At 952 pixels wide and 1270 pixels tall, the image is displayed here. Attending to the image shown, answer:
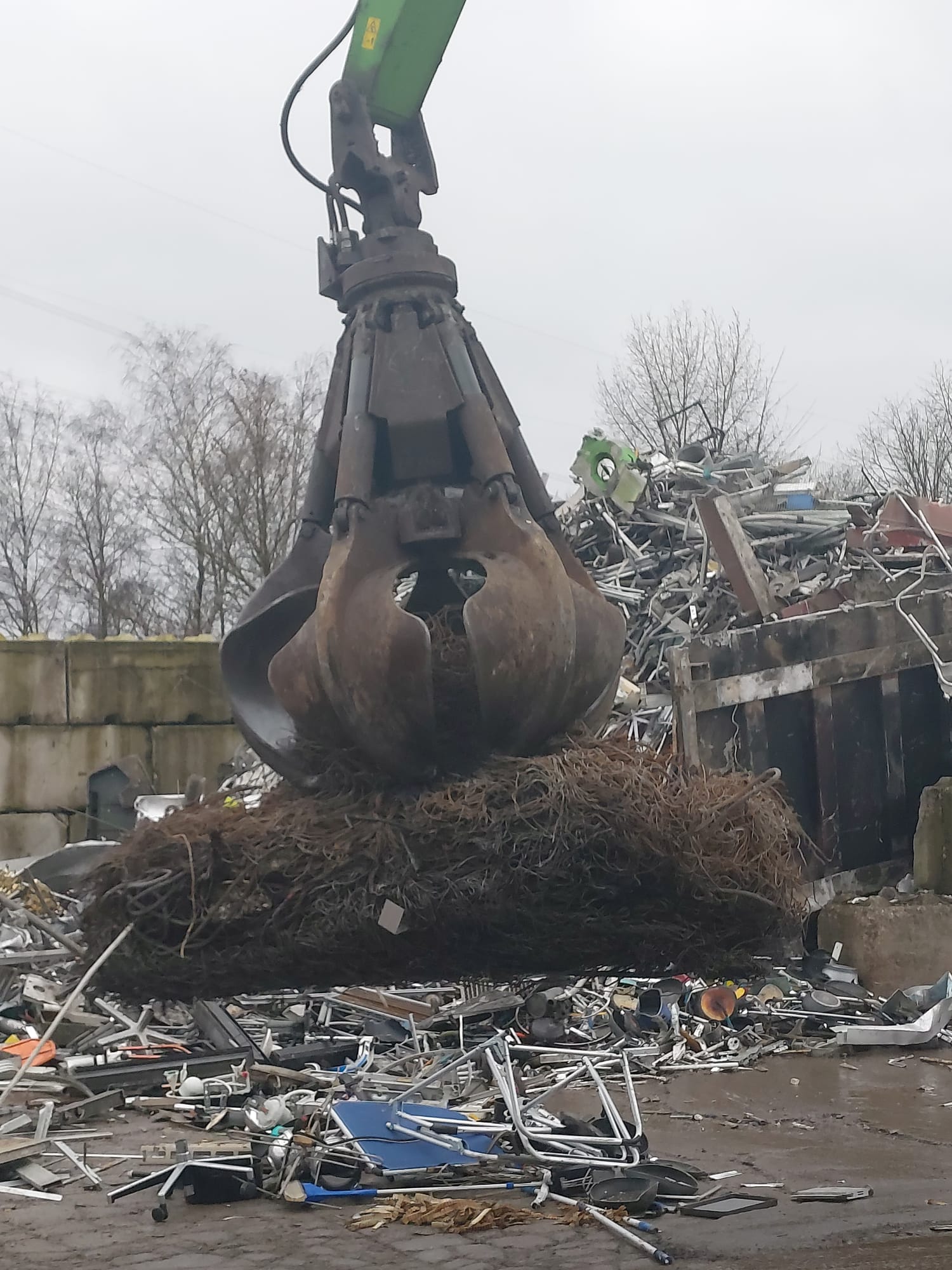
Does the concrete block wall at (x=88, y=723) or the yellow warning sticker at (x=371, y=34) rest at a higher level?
the yellow warning sticker at (x=371, y=34)

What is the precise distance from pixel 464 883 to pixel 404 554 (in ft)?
2.97

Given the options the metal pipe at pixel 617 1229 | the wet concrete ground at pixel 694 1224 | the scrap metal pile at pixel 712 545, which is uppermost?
the scrap metal pile at pixel 712 545

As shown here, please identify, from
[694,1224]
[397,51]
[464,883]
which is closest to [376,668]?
[464,883]

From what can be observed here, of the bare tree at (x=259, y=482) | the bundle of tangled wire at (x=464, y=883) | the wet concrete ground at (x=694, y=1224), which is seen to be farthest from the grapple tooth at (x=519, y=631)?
the bare tree at (x=259, y=482)

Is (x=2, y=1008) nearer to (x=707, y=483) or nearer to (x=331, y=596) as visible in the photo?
(x=331, y=596)

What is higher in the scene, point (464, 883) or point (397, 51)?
point (397, 51)

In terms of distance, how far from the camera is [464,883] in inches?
124

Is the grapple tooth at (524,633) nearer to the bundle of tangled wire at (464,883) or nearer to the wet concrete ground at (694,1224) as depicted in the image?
the bundle of tangled wire at (464,883)

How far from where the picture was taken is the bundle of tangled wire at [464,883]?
318 cm

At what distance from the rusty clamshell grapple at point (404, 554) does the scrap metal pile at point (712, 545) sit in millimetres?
4206

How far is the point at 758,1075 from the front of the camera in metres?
6.38

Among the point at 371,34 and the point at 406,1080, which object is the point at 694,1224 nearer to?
the point at 406,1080

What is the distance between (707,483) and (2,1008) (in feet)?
23.9

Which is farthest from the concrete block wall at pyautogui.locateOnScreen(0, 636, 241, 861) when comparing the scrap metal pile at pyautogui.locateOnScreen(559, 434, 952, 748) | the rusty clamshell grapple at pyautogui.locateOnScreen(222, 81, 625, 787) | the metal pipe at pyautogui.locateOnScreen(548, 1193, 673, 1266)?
the rusty clamshell grapple at pyautogui.locateOnScreen(222, 81, 625, 787)
